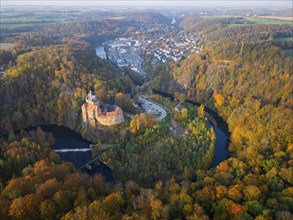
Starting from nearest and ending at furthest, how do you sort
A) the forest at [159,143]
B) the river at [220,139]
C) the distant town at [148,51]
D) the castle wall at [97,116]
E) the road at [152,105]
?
the forest at [159,143]
the river at [220,139]
the castle wall at [97,116]
the road at [152,105]
the distant town at [148,51]

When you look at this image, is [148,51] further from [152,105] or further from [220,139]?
[220,139]

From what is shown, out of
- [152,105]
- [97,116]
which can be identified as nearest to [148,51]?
[152,105]

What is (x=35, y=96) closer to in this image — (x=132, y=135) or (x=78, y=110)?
(x=78, y=110)

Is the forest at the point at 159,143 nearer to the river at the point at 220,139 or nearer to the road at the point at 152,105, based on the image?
the river at the point at 220,139

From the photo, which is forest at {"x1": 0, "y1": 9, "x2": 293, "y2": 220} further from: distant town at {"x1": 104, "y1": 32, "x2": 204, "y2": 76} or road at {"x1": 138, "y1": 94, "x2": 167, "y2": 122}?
distant town at {"x1": 104, "y1": 32, "x2": 204, "y2": 76}

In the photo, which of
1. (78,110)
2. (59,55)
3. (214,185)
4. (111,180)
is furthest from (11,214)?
(59,55)

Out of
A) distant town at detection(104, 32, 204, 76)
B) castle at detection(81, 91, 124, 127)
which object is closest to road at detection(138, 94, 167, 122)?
castle at detection(81, 91, 124, 127)

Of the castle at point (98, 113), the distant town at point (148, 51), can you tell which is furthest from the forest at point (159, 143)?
the distant town at point (148, 51)
